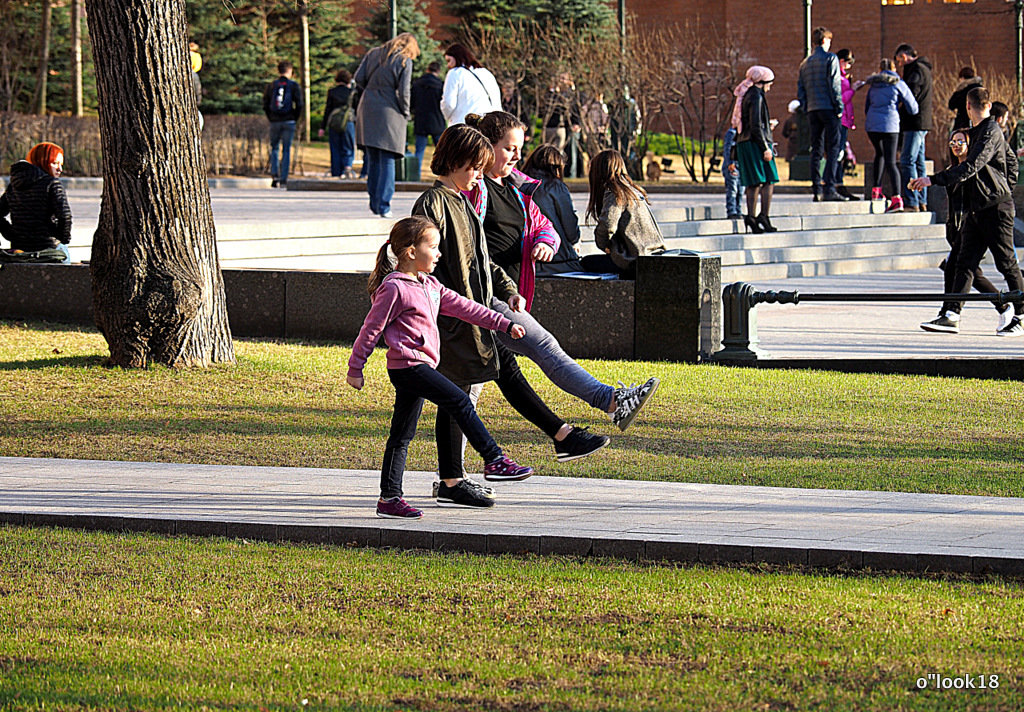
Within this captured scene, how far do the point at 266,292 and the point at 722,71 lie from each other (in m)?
36.9

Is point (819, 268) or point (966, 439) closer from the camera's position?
point (966, 439)

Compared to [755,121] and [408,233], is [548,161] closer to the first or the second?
[408,233]

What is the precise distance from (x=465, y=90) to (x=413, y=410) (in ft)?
31.6

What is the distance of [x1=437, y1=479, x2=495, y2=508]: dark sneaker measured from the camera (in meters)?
6.70

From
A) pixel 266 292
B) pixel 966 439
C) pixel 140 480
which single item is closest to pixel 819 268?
pixel 266 292

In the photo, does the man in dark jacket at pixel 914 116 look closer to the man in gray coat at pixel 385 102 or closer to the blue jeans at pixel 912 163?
the blue jeans at pixel 912 163

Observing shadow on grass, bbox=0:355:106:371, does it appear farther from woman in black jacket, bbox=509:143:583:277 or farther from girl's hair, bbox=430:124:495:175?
girl's hair, bbox=430:124:495:175

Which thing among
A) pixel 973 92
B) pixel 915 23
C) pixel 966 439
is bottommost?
pixel 966 439

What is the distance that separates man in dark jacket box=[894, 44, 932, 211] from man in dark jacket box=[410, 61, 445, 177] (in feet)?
24.6

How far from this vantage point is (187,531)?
6344 millimetres

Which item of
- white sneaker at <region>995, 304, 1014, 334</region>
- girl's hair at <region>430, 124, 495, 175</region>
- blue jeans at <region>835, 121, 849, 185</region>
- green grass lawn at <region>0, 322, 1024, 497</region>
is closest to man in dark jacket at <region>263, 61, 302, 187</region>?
blue jeans at <region>835, 121, 849, 185</region>

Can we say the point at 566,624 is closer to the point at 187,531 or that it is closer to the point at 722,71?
the point at 187,531

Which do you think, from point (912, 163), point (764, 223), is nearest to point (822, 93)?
point (764, 223)

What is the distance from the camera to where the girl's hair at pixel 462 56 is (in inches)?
626
